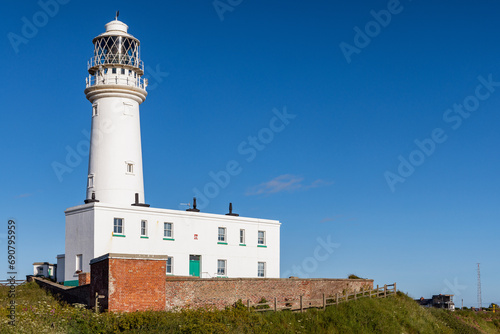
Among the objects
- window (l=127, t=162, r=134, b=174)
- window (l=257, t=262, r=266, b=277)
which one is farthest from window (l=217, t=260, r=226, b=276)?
window (l=127, t=162, r=134, b=174)

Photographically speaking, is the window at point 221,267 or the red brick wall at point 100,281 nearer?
A: the red brick wall at point 100,281

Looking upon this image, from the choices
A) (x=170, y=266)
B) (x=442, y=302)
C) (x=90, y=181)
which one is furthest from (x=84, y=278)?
(x=442, y=302)

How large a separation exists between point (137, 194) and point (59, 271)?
6.31 metres

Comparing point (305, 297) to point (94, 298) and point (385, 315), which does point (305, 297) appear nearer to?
point (385, 315)

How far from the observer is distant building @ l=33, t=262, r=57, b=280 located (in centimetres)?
4083

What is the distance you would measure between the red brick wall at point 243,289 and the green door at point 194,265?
6.60 metres

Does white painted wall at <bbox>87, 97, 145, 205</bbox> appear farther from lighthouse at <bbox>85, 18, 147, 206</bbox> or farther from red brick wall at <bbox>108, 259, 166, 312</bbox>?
red brick wall at <bbox>108, 259, 166, 312</bbox>

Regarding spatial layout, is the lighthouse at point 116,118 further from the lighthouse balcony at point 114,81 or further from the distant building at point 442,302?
the distant building at point 442,302

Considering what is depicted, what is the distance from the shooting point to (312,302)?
35.2 metres

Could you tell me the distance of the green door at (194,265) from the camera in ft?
131

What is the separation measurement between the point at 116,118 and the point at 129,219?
24.0 ft

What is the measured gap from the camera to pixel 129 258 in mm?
28500

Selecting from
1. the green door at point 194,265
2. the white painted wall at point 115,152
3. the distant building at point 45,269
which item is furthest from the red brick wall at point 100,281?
the distant building at point 45,269

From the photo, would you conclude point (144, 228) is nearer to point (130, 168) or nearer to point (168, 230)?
point (168, 230)
